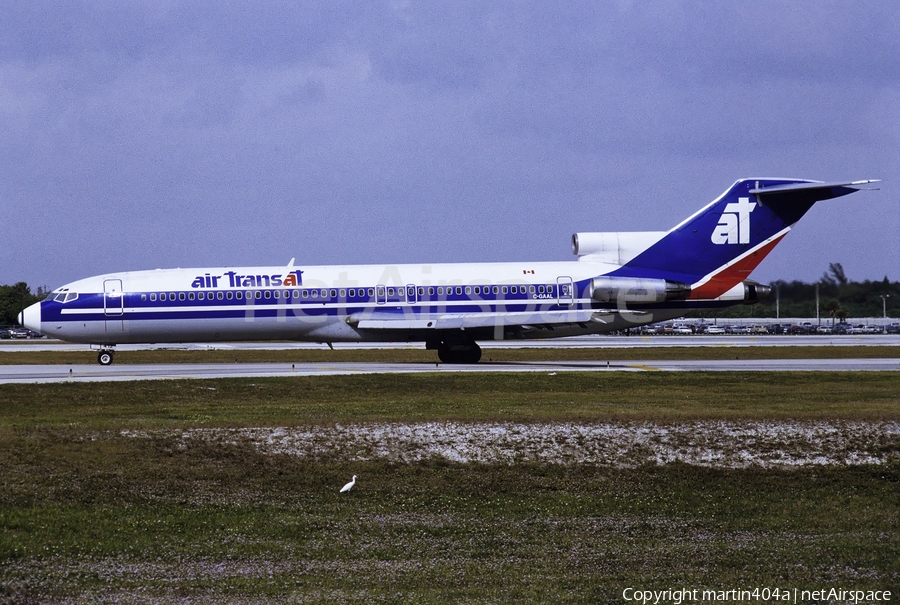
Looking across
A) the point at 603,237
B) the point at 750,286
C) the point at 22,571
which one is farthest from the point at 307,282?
the point at 22,571

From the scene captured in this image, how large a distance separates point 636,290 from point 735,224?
5.29 m

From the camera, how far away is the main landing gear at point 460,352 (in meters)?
39.6

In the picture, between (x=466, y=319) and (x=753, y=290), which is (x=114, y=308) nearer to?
(x=466, y=319)

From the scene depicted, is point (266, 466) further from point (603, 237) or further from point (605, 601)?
point (603, 237)

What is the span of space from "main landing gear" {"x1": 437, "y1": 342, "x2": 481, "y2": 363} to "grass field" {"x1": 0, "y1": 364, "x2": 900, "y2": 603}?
15940 mm

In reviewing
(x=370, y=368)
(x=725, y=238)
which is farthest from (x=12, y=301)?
(x=725, y=238)

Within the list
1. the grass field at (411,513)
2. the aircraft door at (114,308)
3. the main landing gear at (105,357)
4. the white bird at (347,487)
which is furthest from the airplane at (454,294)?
the white bird at (347,487)

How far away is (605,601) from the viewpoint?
1073 cm

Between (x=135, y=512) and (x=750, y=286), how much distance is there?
31261 millimetres

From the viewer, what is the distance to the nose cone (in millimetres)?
38625

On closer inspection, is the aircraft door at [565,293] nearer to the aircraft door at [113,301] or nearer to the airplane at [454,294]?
the airplane at [454,294]

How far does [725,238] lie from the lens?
3988cm

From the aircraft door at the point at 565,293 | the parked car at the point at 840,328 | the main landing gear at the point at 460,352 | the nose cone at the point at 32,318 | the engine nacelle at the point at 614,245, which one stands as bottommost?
the parked car at the point at 840,328

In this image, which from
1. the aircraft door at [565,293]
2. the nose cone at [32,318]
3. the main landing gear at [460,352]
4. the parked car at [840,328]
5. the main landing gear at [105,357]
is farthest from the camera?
the parked car at [840,328]
